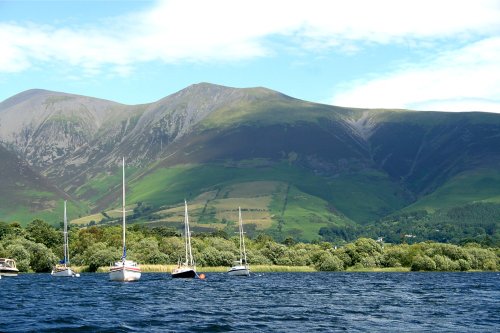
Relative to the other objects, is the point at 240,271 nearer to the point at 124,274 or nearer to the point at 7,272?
the point at 124,274

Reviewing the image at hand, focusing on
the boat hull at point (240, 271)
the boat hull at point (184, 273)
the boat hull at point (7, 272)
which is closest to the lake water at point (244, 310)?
the boat hull at point (184, 273)

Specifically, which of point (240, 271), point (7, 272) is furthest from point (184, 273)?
point (7, 272)

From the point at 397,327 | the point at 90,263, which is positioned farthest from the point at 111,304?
the point at 90,263

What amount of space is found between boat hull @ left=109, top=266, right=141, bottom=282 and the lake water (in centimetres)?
→ 1668

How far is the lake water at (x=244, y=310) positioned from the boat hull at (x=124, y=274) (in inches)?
657

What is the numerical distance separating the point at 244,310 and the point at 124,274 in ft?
202

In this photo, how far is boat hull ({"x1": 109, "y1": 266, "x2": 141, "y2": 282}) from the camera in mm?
138250

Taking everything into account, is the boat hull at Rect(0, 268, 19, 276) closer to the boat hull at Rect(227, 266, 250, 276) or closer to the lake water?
A: the lake water

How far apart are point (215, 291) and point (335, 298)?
22.8 metres

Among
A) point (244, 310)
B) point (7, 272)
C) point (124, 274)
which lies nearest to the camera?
point (244, 310)

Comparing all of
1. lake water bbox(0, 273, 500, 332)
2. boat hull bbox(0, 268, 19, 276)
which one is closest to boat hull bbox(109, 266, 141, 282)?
lake water bbox(0, 273, 500, 332)

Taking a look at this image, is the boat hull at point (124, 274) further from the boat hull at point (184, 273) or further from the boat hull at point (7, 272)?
the boat hull at point (7, 272)

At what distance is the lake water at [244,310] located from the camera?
65812 mm

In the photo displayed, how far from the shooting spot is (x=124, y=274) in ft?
453
